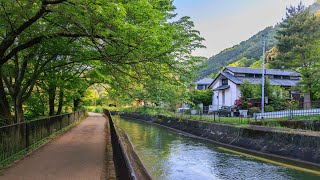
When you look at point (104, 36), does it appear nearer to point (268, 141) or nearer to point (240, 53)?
point (268, 141)

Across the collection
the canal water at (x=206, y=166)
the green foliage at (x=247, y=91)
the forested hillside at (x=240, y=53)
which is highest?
the forested hillside at (x=240, y=53)

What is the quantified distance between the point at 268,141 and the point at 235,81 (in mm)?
30403

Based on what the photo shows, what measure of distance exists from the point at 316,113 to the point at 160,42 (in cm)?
1699

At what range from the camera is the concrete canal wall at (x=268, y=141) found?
1609cm

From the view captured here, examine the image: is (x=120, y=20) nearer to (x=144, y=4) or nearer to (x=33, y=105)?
(x=144, y=4)

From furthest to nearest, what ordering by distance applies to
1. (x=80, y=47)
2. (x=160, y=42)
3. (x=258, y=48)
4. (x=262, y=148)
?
(x=258, y=48), (x=262, y=148), (x=80, y=47), (x=160, y=42)

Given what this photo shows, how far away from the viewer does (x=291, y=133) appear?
1773cm

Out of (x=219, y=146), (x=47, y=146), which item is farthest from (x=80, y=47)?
(x=219, y=146)

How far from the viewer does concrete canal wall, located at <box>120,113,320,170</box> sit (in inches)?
634

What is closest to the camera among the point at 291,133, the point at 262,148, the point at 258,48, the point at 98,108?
the point at 291,133

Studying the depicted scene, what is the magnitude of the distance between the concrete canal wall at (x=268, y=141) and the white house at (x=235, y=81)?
22.2m

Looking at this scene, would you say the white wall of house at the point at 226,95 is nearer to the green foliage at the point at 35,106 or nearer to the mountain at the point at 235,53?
the green foliage at the point at 35,106

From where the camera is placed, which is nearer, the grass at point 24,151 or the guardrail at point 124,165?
the guardrail at point 124,165

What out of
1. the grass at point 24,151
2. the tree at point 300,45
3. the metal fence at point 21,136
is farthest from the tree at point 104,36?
the tree at point 300,45
